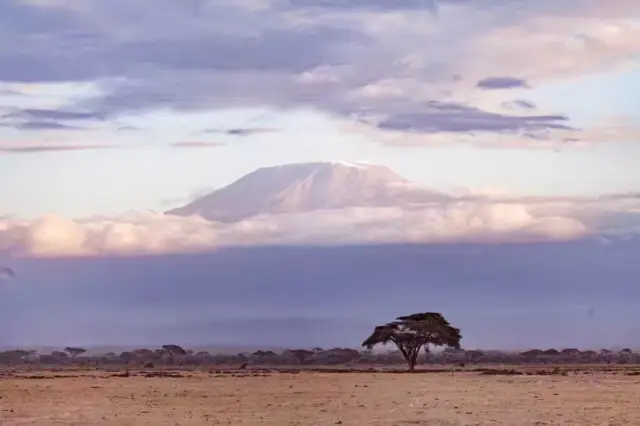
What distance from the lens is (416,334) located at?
304 feet

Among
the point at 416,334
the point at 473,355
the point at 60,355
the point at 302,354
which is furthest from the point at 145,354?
the point at 416,334

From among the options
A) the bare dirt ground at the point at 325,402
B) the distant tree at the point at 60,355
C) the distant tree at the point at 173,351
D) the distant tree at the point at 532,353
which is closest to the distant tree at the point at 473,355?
the distant tree at the point at 532,353

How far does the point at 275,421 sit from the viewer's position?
38.4 m

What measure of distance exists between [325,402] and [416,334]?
46.1 metres

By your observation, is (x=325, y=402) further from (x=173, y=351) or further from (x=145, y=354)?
(x=145, y=354)

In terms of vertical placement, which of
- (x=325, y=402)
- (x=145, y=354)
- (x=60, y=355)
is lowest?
(x=325, y=402)

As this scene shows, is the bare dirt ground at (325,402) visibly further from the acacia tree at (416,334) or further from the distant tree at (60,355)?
the distant tree at (60,355)

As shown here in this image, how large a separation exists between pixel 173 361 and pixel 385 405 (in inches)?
4295

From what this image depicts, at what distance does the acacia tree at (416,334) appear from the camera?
303 ft

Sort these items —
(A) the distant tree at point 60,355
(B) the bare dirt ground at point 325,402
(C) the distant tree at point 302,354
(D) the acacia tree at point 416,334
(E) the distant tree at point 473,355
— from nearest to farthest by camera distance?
1. (B) the bare dirt ground at point 325,402
2. (D) the acacia tree at point 416,334
3. (C) the distant tree at point 302,354
4. (E) the distant tree at point 473,355
5. (A) the distant tree at point 60,355

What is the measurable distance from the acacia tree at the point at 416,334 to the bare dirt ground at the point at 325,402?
26387mm

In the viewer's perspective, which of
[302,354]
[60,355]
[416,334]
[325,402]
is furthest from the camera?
[60,355]

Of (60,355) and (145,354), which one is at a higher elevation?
(145,354)

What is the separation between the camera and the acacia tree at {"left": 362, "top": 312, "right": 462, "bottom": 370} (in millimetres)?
92500
